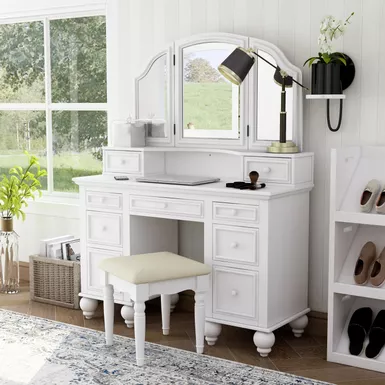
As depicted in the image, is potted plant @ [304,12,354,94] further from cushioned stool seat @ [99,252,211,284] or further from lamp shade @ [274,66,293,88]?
cushioned stool seat @ [99,252,211,284]

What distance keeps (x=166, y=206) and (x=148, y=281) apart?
1.86 ft

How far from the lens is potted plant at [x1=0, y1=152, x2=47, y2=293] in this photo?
16.5ft

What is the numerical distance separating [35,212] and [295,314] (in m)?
2.22

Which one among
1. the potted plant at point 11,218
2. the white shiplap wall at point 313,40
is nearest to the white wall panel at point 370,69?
the white shiplap wall at point 313,40

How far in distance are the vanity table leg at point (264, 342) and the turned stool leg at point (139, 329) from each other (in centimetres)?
59

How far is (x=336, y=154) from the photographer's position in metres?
3.65

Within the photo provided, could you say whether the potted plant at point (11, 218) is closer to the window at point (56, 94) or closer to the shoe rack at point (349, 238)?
the window at point (56, 94)

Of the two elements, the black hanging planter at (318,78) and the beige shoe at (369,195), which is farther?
the black hanging planter at (318,78)

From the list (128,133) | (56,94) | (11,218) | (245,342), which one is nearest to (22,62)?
(56,94)

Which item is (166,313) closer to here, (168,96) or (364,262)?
(364,262)

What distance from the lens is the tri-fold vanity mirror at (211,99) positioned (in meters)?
4.09

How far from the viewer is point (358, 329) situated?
12.2 feet

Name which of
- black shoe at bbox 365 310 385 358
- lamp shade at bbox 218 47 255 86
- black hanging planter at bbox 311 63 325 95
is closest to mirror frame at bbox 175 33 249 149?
lamp shade at bbox 218 47 255 86

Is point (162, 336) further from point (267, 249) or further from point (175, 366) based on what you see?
point (267, 249)
